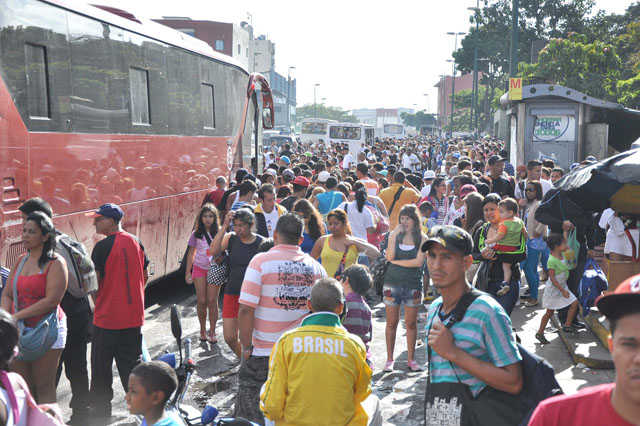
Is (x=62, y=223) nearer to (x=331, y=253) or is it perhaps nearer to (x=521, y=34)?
(x=331, y=253)

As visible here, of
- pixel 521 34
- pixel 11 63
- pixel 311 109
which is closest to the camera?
pixel 11 63

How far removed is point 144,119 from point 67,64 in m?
2.11

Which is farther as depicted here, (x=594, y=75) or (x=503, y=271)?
(x=594, y=75)

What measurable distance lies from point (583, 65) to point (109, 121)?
3105cm

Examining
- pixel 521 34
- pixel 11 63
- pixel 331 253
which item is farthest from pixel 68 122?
pixel 521 34

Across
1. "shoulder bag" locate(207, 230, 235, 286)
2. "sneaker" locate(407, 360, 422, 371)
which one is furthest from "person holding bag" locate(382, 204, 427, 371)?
"shoulder bag" locate(207, 230, 235, 286)

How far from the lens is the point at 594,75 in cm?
3609

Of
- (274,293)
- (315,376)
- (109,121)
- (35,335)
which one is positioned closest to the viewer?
(315,376)

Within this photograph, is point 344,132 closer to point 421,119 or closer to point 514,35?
point 514,35

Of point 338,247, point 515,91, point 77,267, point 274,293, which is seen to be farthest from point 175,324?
point 515,91

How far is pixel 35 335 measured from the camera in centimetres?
571

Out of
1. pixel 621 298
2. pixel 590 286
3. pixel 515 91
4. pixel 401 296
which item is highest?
pixel 515 91

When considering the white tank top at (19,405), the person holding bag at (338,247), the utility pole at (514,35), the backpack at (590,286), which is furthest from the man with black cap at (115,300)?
the utility pole at (514,35)

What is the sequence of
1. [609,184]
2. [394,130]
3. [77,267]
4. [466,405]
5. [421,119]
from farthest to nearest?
[421,119] < [394,130] < [609,184] < [77,267] < [466,405]
